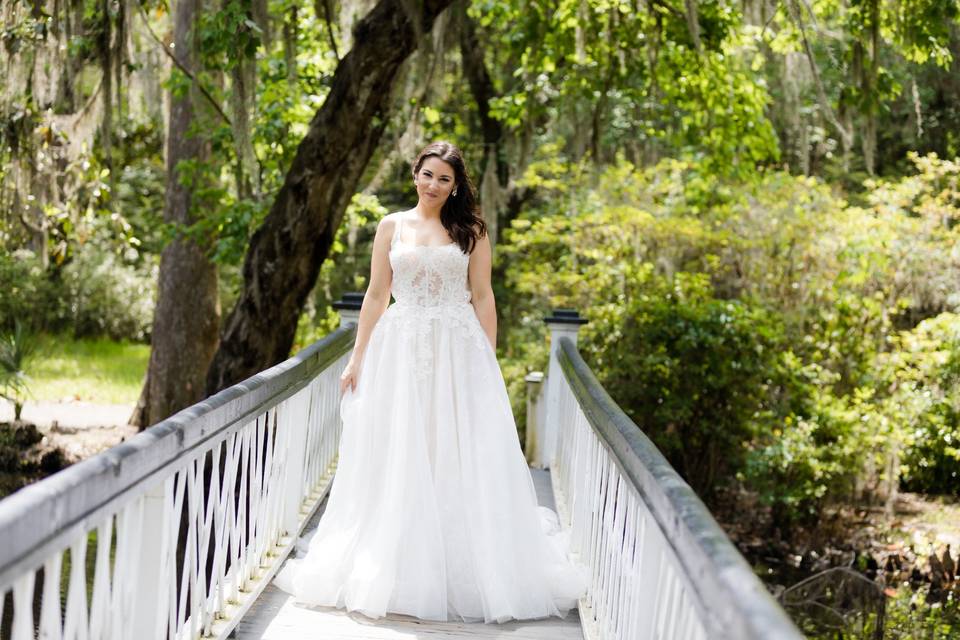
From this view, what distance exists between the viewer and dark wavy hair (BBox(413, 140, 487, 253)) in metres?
4.38

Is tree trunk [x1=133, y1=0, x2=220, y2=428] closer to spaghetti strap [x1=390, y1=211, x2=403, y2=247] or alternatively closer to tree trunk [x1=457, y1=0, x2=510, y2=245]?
tree trunk [x1=457, y1=0, x2=510, y2=245]

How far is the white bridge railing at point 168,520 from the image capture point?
1961 mm

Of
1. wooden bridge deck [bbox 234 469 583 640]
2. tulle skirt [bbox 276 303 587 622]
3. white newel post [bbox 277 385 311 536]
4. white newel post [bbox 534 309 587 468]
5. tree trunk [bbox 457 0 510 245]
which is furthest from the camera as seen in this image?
tree trunk [bbox 457 0 510 245]

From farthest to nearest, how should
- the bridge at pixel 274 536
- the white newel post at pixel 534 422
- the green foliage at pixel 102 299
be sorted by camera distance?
the green foliage at pixel 102 299 → the white newel post at pixel 534 422 → the bridge at pixel 274 536

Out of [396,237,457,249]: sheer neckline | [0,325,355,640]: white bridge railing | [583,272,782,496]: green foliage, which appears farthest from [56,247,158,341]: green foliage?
[396,237,457,249]: sheer neckline

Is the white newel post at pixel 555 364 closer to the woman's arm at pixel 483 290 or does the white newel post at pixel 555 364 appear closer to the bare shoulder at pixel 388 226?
the woman's arm at pixel 483 290

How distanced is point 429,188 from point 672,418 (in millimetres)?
6360

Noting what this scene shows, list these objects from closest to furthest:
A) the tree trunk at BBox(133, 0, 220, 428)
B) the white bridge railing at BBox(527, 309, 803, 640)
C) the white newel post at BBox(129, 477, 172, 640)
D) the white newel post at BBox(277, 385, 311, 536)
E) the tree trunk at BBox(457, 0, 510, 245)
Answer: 1. the white bridge railing at BBox(527, 309, 803, 640)
2. the white newel post at BBox(129, 477, 172, 640)
3. the white newel post at BBox(277, 385, 311, 536)
4. the tree trunk at BBox(133, 0, 220, 428)
5. the tree trunk at BBox(457, 0, 510, 245)

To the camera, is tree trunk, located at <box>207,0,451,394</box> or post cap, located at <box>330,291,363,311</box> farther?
tree trunk, located at <box>207,0,451,394</box>

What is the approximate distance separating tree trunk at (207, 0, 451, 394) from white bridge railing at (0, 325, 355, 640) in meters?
2.47

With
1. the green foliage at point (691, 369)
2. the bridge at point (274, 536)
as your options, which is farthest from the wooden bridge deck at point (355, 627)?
the green foliage at point (691, 369)

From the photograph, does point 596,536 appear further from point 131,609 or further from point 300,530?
point 131,609

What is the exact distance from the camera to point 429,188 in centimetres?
434

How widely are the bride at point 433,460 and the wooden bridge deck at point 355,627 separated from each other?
41 millimetres
